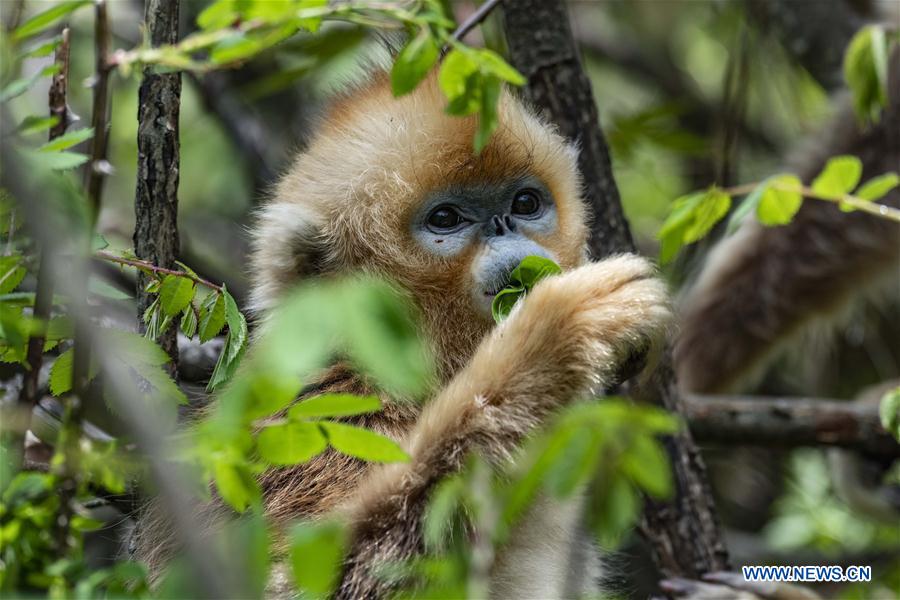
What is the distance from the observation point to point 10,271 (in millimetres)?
2027

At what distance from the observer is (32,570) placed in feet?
5.91

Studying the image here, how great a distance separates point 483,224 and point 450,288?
0.74 feet

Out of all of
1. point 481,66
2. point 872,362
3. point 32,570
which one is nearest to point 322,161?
point 481,66

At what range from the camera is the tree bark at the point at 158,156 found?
255cm

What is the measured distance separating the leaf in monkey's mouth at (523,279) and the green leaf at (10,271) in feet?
4.12

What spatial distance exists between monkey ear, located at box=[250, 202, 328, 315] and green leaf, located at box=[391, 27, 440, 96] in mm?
1116

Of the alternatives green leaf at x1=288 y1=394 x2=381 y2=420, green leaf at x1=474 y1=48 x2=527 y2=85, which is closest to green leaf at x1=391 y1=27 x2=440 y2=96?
green leaf at x1=474 y1=48 x2=527 y2=85

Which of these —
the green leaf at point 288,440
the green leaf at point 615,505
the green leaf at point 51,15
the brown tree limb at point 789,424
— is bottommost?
the brown tree limb at point 789,424

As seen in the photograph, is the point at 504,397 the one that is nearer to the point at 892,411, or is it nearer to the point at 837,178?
the point at 892,411

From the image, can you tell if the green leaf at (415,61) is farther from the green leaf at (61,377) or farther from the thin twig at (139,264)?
the green leaf at (61,377)

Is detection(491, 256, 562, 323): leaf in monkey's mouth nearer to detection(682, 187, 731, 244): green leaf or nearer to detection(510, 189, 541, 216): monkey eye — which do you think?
detection(510, 189, 541, 216): monkey eye

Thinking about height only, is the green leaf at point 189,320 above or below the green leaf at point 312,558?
below

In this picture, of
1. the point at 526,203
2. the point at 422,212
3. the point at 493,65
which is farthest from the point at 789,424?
the point at 493,65

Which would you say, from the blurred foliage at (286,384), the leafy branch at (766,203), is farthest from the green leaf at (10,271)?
the leafy branch at (766,203)
